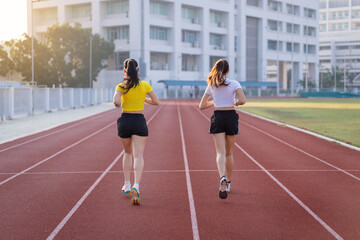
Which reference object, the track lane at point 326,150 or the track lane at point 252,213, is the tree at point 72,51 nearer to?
the track lane at point 326,150

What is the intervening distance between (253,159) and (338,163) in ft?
5.86

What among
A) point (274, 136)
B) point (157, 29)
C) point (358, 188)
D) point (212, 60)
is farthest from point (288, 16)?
point (358, 188)

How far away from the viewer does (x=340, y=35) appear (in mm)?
127750

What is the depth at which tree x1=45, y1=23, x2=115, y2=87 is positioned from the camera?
58.9 metres

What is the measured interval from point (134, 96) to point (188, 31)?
71905 mm

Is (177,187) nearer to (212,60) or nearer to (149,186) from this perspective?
(149,186)

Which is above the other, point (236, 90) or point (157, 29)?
point (157, 29)

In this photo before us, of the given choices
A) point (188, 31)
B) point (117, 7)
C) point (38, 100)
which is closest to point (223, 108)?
point (38, 100)

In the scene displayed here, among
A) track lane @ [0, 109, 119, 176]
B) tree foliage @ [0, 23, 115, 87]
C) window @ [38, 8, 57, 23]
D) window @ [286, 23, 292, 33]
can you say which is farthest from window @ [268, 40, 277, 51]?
track lane @ [0, 109, 119, 176]

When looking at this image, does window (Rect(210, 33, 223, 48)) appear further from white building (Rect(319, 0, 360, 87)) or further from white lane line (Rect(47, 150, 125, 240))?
white lane line (Rect(47, 150, 125, 240))

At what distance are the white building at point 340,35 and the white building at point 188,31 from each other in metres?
34.5

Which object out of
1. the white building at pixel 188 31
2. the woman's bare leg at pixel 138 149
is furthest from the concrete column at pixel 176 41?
the woman's bare leg at pixel 138 149

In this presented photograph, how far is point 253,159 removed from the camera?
10.3m

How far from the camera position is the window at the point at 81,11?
73.2m
